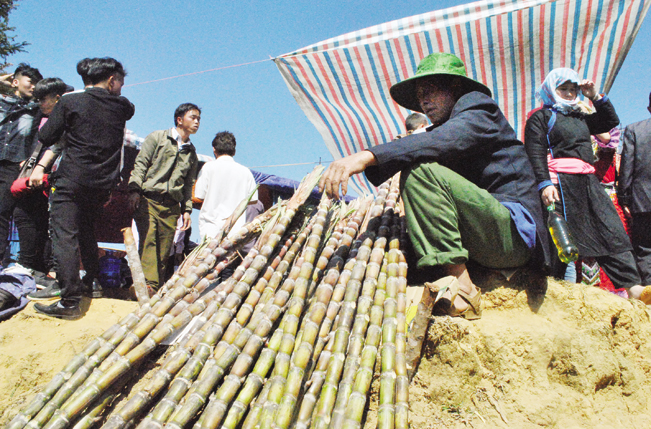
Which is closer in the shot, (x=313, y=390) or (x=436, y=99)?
(x=313, y=390)

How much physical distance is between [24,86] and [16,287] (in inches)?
83.1

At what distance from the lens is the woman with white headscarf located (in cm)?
269

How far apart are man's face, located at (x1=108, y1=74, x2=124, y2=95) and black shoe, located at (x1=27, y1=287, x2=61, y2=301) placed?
1730mm

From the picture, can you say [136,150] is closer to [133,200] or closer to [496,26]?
[133,200]

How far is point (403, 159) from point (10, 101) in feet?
12.7

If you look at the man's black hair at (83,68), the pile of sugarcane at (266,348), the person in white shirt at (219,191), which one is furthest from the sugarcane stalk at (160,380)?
the man's black hair at (83,68)

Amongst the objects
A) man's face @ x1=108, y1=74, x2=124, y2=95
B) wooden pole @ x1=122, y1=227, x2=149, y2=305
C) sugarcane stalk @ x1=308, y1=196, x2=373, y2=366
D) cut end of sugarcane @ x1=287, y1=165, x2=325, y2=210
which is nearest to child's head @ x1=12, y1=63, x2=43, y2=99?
man's face @ x1=108, y1=74, x2=124, y2=95

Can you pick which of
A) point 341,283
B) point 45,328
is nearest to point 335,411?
point 341,283

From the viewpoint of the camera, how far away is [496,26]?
Answer: 4.09m

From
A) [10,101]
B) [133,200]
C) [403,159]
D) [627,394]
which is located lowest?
[627,394]

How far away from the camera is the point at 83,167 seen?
308 centimetres

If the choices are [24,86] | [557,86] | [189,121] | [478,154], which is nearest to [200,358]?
[478,154]

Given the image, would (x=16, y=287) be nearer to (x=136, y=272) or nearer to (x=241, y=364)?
(x=136, y=272)

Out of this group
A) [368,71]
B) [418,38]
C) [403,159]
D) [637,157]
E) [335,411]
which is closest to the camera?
[335,411]
